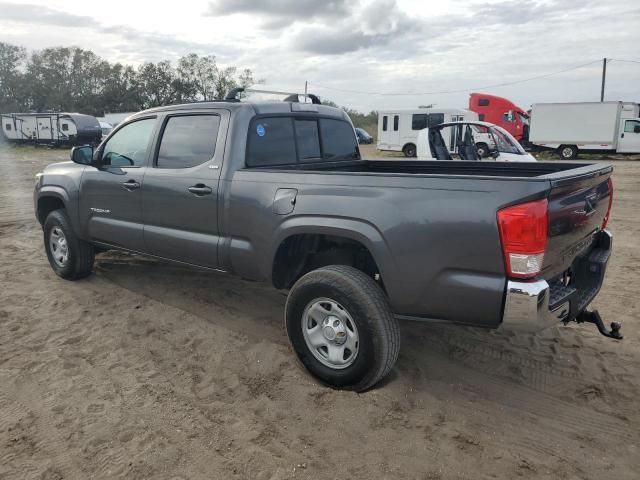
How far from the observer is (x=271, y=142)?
4059 mm

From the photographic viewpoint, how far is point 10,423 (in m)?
2.97

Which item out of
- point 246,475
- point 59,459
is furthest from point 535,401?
point 59,459

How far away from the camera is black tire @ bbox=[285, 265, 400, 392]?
304 centimetres

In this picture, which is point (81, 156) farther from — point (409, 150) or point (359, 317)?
point (409, 150)

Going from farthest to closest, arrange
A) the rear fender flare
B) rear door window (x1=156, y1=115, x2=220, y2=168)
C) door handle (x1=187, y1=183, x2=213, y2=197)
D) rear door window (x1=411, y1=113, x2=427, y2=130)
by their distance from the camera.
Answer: rear door window (x1=411, y1=113, x2=427, y2=130)
rear door window (x1=156, y1=115, x2=220, y2=168)
door handle (x1=187, y1=183, x2=213, y2=197)
the rear fender flare

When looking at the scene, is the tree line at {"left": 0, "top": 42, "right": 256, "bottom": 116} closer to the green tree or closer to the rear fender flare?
the green tree

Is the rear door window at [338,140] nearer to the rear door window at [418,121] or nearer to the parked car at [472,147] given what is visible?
the parked car at [472,147]

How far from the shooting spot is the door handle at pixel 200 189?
3.89m

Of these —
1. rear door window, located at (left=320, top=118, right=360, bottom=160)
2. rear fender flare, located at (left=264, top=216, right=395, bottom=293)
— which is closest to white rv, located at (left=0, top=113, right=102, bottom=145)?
rear door window, located at (left=320, top=118, right=360, bottom=160)

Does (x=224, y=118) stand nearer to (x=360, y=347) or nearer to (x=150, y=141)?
(x=150, y=141)

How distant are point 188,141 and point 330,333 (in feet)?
6.65

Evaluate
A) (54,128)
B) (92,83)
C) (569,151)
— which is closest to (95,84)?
(92,83)

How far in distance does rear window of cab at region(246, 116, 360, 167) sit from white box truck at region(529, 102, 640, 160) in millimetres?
22327

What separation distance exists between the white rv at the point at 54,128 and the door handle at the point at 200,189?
29308 mm
